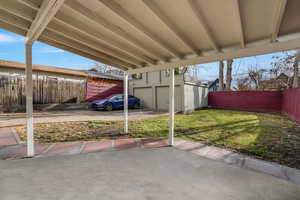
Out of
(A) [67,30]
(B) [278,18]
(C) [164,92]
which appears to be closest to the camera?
(B) [278,18]

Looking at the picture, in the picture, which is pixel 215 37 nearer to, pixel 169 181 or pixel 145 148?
pixel 169 181

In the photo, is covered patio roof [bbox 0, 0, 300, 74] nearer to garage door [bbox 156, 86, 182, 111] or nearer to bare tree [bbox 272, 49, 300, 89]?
garage door [bbox 156, 86, 182, 111]

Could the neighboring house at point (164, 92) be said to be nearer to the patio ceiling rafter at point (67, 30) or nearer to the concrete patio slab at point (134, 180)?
the patio ceiling rafter at point (67, 30)

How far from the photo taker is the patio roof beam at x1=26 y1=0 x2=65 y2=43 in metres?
1.73

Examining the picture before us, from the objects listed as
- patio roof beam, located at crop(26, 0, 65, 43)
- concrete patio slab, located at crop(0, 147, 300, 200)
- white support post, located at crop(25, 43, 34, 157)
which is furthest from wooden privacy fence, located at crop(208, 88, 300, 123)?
white support post, located at crop(25, 43, 34, 157)

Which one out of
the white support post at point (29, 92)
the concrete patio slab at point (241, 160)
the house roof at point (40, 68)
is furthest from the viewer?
the house roof at point (40, 68)

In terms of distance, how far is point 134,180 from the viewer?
2.06 metres

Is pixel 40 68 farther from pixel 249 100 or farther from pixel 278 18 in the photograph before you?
pixel 249 100

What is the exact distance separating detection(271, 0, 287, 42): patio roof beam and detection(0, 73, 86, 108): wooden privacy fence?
35.9 ft

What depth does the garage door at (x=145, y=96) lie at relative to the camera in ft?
40.0

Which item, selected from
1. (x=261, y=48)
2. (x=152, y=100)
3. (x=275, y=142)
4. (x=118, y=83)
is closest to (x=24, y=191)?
(x=261, y=48)

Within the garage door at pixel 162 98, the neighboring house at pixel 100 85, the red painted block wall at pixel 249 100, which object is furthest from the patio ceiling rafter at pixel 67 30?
the red painted block wall at pixel 249 100

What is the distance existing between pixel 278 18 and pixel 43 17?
2.84 metres

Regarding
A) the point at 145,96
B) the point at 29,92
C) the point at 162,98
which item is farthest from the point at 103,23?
the point at 145,96
